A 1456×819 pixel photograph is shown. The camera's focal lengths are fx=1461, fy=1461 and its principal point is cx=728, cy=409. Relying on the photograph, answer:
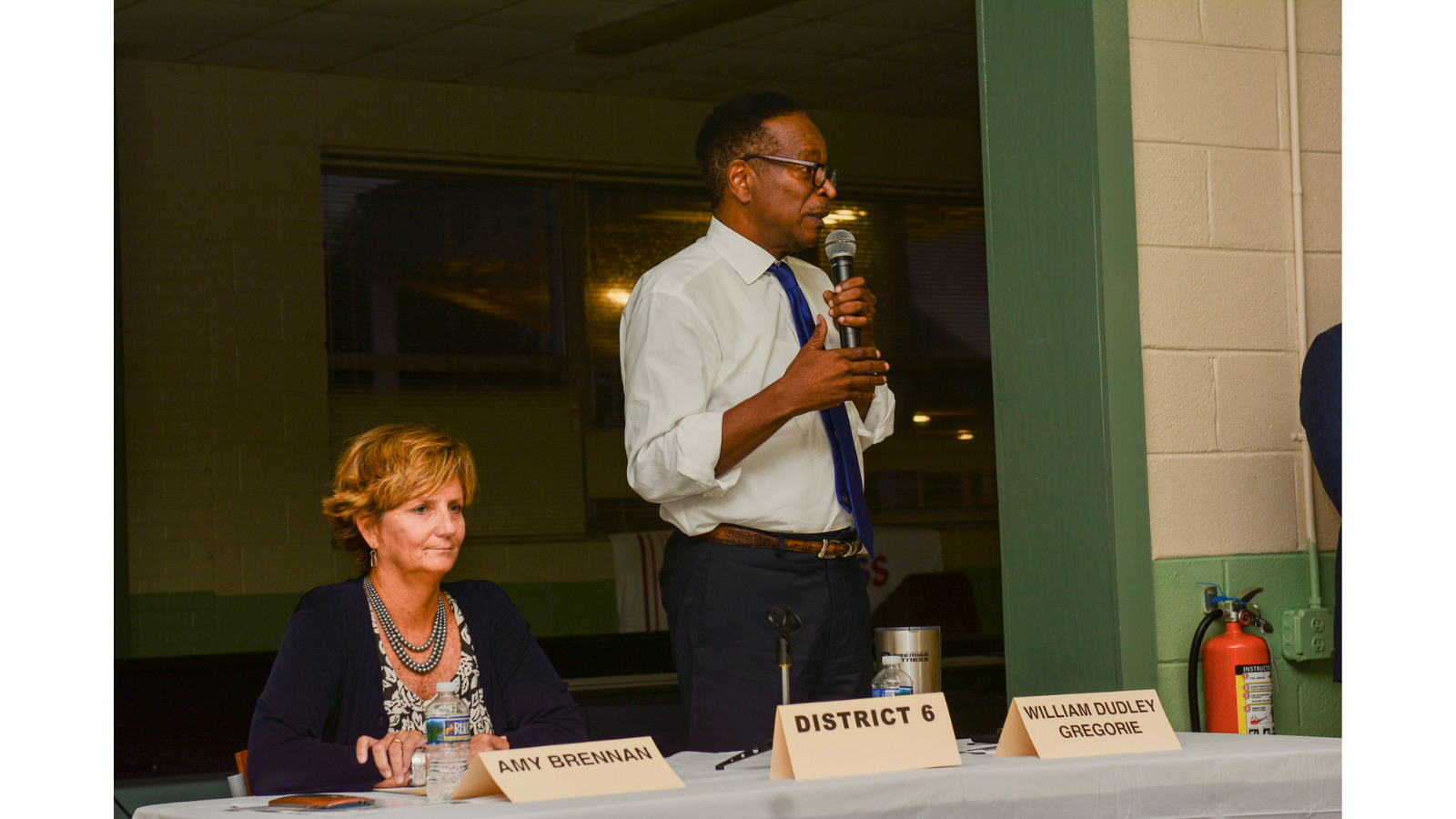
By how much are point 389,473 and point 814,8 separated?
4057 millimetres

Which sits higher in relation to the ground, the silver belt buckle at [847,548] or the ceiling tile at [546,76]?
the ceiling tile at [546,76]

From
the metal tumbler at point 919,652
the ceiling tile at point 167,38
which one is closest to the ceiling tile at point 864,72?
the ceiling tile at point 167,38

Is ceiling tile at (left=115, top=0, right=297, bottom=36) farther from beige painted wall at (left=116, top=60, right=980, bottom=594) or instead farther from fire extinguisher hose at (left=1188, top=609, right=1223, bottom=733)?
fire extinguisher hose at (left=1188, top=609, right=1223, bottom=733)

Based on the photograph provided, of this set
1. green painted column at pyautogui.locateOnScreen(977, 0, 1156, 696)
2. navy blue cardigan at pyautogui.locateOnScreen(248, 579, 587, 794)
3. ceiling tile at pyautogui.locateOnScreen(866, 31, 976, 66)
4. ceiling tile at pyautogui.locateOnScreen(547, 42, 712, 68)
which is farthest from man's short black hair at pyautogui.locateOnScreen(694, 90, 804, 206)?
ceiling tile at pyautogui.locateOnScreen(866, 31, 976, 66)

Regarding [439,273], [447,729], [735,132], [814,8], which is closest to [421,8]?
[439,273]

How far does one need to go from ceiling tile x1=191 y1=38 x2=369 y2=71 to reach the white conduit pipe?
4306 mm

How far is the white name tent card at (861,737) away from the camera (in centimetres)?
154

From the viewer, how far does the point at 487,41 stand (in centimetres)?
605

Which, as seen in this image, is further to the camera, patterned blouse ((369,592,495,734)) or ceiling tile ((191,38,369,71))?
ceiling tile ((191,38,369,71))

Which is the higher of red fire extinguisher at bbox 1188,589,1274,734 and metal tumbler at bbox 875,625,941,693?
metal tumbler at bbox 875,625,941,693

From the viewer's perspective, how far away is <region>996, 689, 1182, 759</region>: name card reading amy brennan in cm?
171

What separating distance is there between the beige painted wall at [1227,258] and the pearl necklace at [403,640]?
4.05 feet

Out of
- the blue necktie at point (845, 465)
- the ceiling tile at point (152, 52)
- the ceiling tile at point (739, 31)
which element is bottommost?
the blue necktie at point (845, 465)

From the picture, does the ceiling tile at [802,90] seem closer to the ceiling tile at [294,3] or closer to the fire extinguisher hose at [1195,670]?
the ceiling tile at [294,3]
